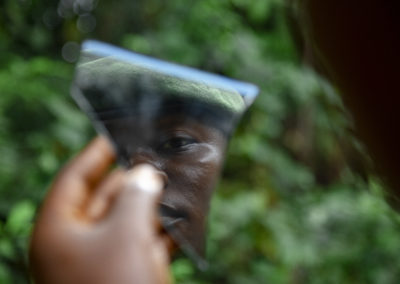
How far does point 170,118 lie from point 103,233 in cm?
12

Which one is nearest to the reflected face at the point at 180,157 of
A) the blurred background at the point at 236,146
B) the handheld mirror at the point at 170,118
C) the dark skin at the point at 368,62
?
the handheld mirror at the point at 170,118

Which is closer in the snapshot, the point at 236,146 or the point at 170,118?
the point at 170,118

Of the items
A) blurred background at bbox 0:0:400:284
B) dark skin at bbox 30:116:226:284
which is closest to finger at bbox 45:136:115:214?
dark skin at bbox 30:116:226:284

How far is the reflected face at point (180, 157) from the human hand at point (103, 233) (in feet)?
0.06

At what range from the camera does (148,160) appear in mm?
542

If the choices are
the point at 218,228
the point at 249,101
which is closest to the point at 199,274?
the point at 218,228

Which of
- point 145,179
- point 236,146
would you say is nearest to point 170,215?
point 145,179

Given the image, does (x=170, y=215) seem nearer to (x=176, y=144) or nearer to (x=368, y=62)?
(x=176, y=144)

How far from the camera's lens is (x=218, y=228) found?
2023mm

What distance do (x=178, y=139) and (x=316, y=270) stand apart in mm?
2048

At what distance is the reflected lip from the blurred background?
109 cm

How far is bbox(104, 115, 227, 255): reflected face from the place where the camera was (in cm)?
54

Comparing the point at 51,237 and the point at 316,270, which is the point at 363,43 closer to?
the point at 51,237

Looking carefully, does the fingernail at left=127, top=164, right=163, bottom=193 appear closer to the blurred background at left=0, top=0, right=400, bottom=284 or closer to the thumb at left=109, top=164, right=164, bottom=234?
the thumb at left=109, top=164, right=164, bottom=234
